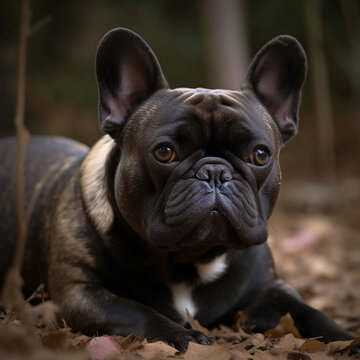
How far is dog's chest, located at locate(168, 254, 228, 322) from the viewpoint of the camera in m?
2.97

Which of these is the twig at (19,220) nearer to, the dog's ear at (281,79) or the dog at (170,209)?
the dog at (170,209)

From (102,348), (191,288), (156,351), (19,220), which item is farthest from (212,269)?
(19,220)

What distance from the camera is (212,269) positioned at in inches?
119

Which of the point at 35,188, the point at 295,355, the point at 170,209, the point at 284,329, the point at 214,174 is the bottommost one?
the point at 284,329

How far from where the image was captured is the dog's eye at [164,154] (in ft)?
8.76

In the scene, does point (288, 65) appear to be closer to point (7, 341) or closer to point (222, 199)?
point (222, 199)

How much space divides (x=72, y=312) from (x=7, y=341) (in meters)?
1.24

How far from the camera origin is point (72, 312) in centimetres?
285

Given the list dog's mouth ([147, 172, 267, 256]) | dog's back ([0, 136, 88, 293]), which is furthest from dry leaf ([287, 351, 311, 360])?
dog's back ([0, 136, 88, 293])

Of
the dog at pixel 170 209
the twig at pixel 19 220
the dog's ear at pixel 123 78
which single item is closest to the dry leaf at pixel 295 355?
the dog at pixel 170 209

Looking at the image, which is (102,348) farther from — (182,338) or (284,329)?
(284,329)

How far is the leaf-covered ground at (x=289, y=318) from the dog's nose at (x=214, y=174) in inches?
27.0

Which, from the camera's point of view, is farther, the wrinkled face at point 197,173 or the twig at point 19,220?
the wrinkled face at point 197,173

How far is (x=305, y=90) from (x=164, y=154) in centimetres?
1072
